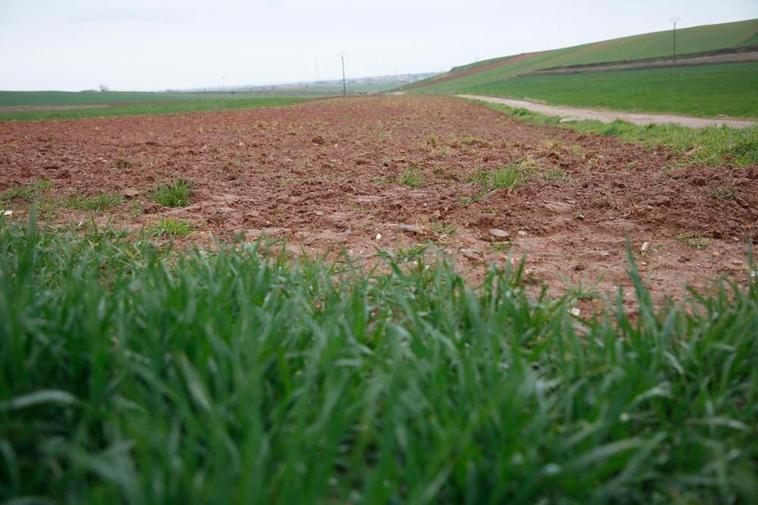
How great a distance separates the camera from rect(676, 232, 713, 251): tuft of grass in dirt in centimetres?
435

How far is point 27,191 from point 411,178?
4660mm

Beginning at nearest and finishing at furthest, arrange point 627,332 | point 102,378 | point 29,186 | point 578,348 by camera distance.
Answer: point 102,378, point 578,348, point 627,332, point 29,186

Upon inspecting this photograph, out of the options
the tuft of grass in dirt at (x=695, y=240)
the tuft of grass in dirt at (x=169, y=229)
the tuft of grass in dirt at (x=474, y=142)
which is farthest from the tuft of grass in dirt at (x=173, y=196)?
the tuft of grass in dirt at (x=474, y=142)

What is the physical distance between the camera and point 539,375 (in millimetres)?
2125

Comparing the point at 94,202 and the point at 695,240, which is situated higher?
the point at 94,202

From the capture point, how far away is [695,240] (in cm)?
445

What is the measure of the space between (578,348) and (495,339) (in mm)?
350

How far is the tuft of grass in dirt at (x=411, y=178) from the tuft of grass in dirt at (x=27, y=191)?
430 cm

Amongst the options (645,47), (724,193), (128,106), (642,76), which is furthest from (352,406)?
(645,47)

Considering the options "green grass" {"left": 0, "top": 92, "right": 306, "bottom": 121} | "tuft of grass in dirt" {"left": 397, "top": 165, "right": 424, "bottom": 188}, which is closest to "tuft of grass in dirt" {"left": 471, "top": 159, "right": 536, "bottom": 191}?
"tuft of grass in dirt" {"left": 397, "top": 165, "right": 424, "bottom": 188}

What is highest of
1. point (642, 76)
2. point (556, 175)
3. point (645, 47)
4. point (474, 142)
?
point (645, 47)

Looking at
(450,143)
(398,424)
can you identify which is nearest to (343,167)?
(450,143)

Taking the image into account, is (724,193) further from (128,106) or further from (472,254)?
(128,106)

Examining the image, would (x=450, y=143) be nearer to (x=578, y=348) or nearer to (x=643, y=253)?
(x=643, y=253)
